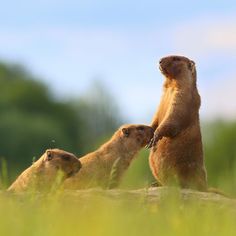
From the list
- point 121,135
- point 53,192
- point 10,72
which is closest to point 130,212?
point 53,192

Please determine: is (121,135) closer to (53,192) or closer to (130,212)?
(53,192)

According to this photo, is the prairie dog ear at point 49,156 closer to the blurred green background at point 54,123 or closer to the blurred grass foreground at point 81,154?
the blurred grass foreground at point 81,154

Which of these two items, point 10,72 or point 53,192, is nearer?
point 53,192

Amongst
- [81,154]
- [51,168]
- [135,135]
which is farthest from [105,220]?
[81,154]

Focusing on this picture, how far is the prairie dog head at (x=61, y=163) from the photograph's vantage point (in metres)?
12.9

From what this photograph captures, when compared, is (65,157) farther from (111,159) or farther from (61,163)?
(111,159)

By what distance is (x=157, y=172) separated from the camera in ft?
44.0

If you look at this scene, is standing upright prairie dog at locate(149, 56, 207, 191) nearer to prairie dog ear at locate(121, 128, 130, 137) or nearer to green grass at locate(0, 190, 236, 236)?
prairie dog ear at locate(121, 128, 130, 137)

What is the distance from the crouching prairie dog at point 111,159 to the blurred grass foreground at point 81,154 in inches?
9.4

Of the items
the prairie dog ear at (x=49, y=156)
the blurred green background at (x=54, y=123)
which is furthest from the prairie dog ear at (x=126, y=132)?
Answer: the blurred green background at (x=54, y=123)

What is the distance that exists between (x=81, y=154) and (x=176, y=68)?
62.7m

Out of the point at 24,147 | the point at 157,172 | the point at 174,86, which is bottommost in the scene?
the point at 24,147

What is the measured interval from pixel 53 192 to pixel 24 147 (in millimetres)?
60547

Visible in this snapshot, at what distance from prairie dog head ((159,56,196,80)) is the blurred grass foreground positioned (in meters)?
1.33
